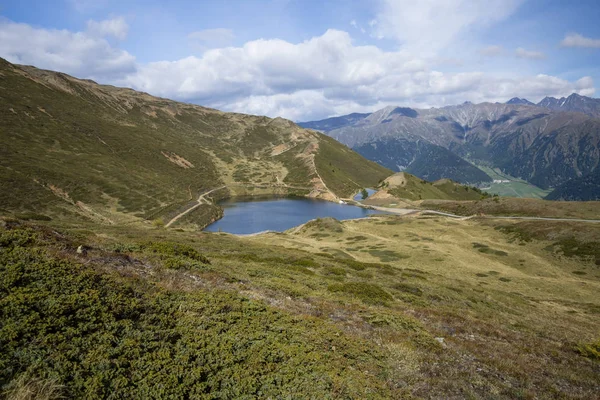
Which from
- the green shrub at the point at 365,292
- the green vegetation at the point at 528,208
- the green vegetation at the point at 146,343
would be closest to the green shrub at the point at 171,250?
the green vegetation at the point at 146,343

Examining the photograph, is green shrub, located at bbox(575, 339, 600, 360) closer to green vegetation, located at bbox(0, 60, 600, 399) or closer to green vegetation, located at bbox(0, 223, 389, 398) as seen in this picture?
green vegetation, located at bbox(0, 60, 600, 399)

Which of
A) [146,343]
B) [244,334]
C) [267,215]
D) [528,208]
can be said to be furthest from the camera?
[267,215]

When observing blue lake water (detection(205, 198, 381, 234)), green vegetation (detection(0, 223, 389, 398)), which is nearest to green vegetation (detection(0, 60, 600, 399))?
green vegetation (detection(0, 223, 389, 398))

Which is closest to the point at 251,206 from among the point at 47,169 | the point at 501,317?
the point at 47,169

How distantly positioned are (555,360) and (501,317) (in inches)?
521

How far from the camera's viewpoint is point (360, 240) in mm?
80438

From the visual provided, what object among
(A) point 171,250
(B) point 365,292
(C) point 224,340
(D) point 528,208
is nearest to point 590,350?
(B) point 365,292

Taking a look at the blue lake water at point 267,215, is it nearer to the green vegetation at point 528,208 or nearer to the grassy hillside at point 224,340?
the green vegetation at point 528,208

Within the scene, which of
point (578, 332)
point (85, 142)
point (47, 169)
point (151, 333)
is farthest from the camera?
point (85, 142)

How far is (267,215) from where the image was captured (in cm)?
16575

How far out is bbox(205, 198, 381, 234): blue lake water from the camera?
13838 centimetres

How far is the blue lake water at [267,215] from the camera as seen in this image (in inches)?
5448

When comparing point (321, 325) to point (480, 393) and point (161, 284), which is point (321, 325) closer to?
point (480, 393)

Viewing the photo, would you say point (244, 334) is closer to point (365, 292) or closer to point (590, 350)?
point (365, 292)
